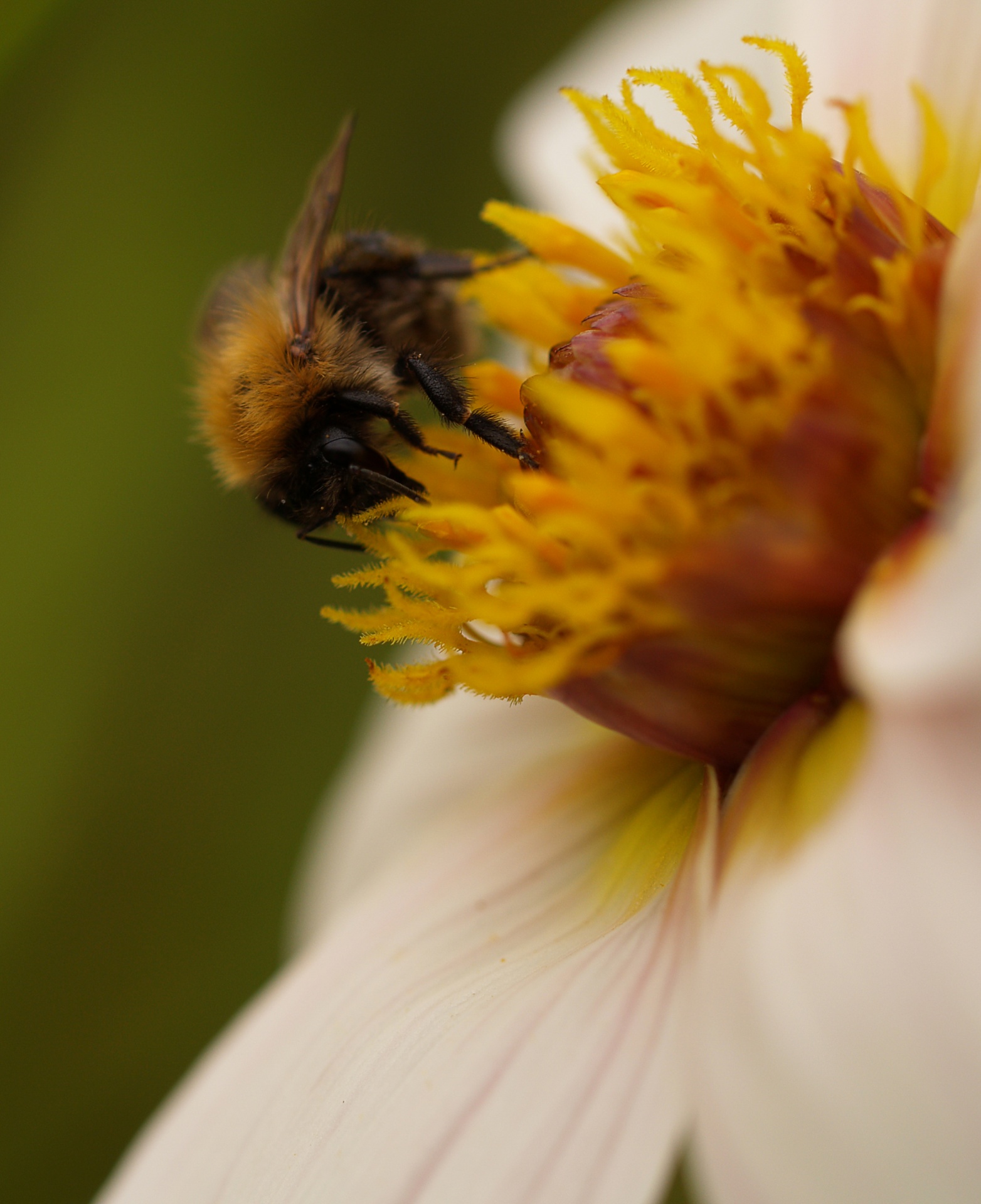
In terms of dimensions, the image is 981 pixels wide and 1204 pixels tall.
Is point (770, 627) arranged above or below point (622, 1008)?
above

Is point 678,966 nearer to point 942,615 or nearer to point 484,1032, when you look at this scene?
point 484,1032

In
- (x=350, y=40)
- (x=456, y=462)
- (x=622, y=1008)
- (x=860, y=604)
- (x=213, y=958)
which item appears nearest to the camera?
(x=860, y=604)

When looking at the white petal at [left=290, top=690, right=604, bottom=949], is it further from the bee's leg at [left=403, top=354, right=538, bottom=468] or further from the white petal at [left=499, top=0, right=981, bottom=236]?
the white petal at [left=499, top=0, right=981, bottom=236]

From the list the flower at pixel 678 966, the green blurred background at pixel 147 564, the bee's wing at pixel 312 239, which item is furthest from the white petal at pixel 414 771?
the green blurred background at pixel 147 564

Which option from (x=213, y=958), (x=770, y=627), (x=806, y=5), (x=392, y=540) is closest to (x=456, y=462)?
(x=392, y=540)

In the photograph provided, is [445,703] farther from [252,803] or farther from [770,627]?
[252,803]

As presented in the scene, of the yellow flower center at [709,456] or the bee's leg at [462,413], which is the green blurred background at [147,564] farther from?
the yellow flower center at [709,456]

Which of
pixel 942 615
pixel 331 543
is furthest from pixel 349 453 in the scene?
pixel 942 615
